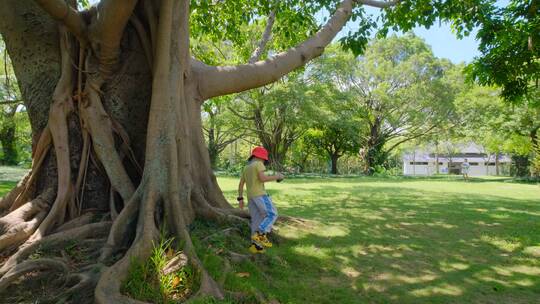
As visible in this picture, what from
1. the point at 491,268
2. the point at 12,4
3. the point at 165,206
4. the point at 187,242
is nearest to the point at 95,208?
the point at 165,206

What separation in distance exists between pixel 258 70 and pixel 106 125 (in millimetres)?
2760

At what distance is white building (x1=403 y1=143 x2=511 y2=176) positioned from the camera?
56.0 metres

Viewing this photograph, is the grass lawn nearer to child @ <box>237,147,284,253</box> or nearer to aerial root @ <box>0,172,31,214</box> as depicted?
child @ <box>237,147,284,253</box>

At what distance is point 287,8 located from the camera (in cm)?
961

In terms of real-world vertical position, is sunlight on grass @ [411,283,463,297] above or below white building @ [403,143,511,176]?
below

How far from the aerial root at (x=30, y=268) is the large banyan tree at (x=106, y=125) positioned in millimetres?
446

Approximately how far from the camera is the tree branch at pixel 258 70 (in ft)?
21.5

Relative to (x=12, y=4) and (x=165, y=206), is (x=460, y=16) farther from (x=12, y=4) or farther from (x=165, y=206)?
(x=12, y=4)

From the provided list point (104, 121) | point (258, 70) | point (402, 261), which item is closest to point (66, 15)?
point (104, 121)

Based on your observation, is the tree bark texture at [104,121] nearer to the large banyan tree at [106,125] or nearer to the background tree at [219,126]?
the large banyan tree at [106,125]

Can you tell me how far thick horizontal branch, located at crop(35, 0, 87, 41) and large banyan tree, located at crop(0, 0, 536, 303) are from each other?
0.04ft

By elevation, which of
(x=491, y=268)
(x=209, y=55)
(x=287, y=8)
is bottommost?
(x=491, y=268)

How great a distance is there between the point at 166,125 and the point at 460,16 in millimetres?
6881

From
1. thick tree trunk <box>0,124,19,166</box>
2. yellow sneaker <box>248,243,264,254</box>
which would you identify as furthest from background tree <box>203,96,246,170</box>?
yellow sneaker <box>248,243,264,254</box>
